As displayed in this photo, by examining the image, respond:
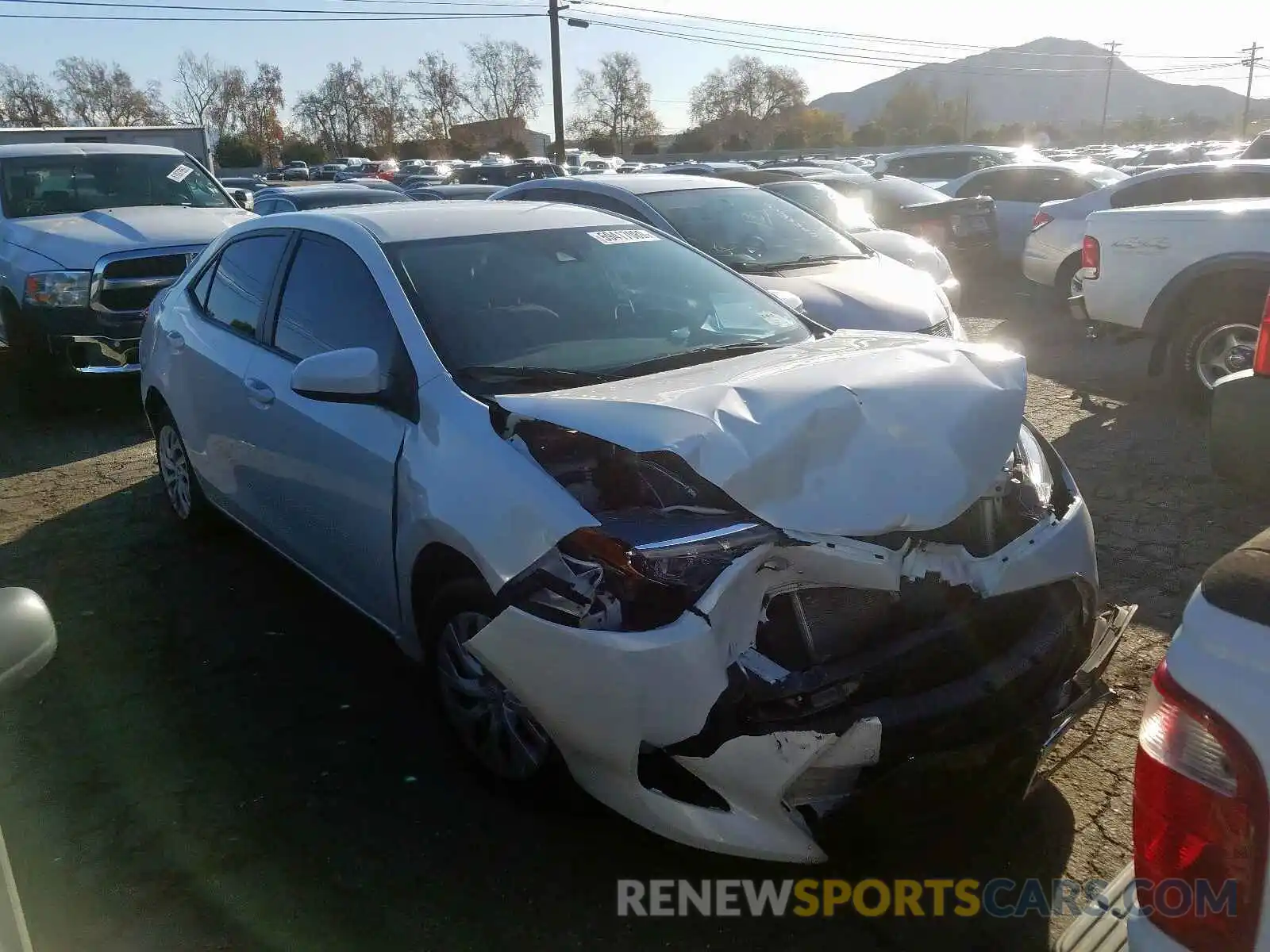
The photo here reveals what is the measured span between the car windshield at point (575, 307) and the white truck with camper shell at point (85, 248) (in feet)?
16.6

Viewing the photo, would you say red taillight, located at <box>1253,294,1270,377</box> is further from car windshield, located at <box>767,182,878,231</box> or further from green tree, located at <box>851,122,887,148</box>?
green tree, located at <box>851,122,887,148</box>

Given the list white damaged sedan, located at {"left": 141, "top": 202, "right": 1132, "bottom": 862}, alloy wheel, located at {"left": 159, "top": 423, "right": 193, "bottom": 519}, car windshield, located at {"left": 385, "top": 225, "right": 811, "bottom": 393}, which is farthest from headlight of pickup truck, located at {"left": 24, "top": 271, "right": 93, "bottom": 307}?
car windshield, located at {"left": 385, "top": 225, "right": 811, "bottom": 393}

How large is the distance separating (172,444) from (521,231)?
2530 mm

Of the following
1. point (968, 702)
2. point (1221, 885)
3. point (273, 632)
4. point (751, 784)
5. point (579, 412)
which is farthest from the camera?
point (273, 632)

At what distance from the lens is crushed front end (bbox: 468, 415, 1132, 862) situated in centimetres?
244

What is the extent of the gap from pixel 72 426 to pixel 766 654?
23.4 feet

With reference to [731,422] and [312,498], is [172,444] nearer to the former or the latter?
[312,498]

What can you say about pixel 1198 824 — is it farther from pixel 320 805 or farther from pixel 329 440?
pixel 329 440

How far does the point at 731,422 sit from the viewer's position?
2744mm

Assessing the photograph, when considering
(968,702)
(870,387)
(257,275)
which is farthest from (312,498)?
(968,702)

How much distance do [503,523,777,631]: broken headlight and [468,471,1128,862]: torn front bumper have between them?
0.04 meters

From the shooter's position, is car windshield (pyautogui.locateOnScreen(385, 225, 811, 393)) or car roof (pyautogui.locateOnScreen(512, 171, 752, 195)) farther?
car roof (pyautogui.locateOnScreen(512, 171, 752, 195))

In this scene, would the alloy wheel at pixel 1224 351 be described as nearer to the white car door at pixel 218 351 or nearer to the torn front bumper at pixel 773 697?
the torn front bumper at pixel 773 697

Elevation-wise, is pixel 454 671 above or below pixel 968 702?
below
